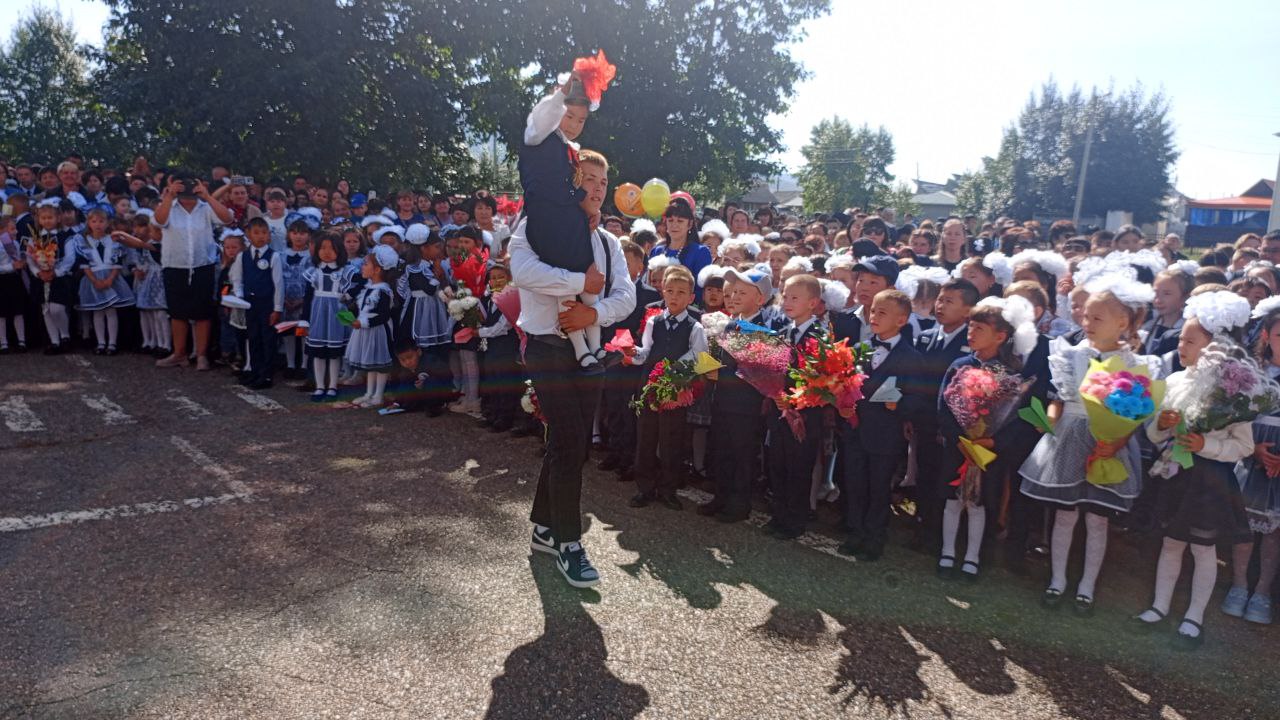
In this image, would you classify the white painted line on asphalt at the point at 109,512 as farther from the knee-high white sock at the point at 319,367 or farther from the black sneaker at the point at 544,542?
the knee-high white sock at the point at 319,367

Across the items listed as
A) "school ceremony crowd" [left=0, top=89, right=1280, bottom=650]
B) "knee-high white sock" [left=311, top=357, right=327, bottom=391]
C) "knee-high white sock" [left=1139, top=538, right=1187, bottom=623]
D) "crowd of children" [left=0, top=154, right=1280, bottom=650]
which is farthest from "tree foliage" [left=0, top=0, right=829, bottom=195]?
"knee-high white sock" [left=1139, top=538, right=1187, bottom=623]

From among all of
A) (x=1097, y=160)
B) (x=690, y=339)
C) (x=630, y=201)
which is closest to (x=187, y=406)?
(x=690, y=339)

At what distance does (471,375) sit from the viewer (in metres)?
8.23

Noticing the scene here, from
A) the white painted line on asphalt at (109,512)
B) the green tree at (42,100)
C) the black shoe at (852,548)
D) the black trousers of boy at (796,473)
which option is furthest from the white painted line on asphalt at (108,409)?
the green tree at (42,100)

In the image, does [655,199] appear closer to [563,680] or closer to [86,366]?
[86,366]

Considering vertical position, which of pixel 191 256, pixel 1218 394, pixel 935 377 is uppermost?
pixel 191 256

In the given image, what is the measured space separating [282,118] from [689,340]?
Result: 1628 centimetres

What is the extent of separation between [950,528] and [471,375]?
5089 mm

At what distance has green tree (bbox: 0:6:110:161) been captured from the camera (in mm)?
29547

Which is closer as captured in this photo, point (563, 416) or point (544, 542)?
point (563, 416)

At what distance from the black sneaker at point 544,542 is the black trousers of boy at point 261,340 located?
566 cm

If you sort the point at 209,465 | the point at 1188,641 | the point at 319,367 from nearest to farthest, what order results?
the point at 1188,641
the point at 209,465
the point at 319,367

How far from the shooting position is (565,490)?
4.32 meters

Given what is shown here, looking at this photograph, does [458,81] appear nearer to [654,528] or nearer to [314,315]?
[314,315]
